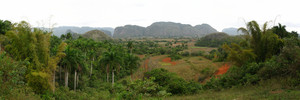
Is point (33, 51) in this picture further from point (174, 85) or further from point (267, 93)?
point (267, 93)

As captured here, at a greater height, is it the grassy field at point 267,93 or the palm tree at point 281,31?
the palm tree at point 281,31

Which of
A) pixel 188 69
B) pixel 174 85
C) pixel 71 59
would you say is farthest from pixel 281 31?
pixel 71 59

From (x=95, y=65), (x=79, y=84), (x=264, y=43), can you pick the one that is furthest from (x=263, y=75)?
(x=95, y=65)

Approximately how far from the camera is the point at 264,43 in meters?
16.1

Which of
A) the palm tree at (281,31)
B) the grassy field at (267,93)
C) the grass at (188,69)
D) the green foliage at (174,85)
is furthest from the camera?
the grass at (188,69)

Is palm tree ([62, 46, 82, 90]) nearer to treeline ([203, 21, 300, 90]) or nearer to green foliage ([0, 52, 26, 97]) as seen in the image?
green foliage ([0, 52, 26, 97])

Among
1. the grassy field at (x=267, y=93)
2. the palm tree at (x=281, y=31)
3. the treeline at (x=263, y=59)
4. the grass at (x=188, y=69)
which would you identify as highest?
the palm tree at (x=281, y=31)

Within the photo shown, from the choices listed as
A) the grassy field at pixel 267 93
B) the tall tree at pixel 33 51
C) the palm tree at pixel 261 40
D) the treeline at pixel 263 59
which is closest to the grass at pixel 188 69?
the treeline at pixel 263 59

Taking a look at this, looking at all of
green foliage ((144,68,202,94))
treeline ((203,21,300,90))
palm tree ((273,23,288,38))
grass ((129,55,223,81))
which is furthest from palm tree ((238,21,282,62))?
grass ((129,55,223,81))

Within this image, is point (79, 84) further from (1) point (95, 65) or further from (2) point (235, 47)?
(2) point (235, 47)

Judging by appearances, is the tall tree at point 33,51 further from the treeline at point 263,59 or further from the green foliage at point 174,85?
the treeline at point 263,59

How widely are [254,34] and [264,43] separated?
1.21m

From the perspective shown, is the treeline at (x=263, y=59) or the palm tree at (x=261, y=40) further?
the palm tree at (x=261, y=40)

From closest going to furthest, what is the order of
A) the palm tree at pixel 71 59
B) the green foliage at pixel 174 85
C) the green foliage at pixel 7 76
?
1. the green foliage at pixel 7 76
2. the green foliage at pixel 174 85
3. the palm tree at pixel 71 59
